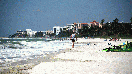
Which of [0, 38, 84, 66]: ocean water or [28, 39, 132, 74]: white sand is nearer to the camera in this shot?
[28, 39, 132, 74]: white sand

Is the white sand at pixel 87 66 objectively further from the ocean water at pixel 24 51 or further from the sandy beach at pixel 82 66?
the ocean water at pixel 24 51

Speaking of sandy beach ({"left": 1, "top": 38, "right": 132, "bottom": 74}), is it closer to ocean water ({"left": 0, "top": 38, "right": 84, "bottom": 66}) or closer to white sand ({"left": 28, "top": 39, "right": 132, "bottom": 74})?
white sand ({"left": 28, "top": 39, "right": 132, "bottom": 74})

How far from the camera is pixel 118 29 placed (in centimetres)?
8788

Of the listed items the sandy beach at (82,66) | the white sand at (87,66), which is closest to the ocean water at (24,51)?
the sandy beach at (82,66)

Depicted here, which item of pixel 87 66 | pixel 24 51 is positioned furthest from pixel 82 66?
pixel 24 51

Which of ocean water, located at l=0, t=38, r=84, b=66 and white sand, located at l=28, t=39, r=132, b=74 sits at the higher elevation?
white sand, located at l=28, t=39, r=132, b=74

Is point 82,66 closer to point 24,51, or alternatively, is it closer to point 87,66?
point 87,66

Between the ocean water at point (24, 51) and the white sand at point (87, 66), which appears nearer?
the white sand at point (87, 66)

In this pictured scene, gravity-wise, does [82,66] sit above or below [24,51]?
above

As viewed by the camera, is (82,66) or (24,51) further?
(24,51)

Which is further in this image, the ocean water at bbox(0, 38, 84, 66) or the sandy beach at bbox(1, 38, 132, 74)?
the ocean water at bbox(0, 38, 84, 66)

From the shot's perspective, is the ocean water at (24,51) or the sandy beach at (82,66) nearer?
the sandy beach at (82,66)

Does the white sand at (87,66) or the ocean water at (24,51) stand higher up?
the white sand at (87,66)

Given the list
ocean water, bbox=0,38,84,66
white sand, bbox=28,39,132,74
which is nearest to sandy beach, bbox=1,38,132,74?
white sand, bbox=28,39,132,74
